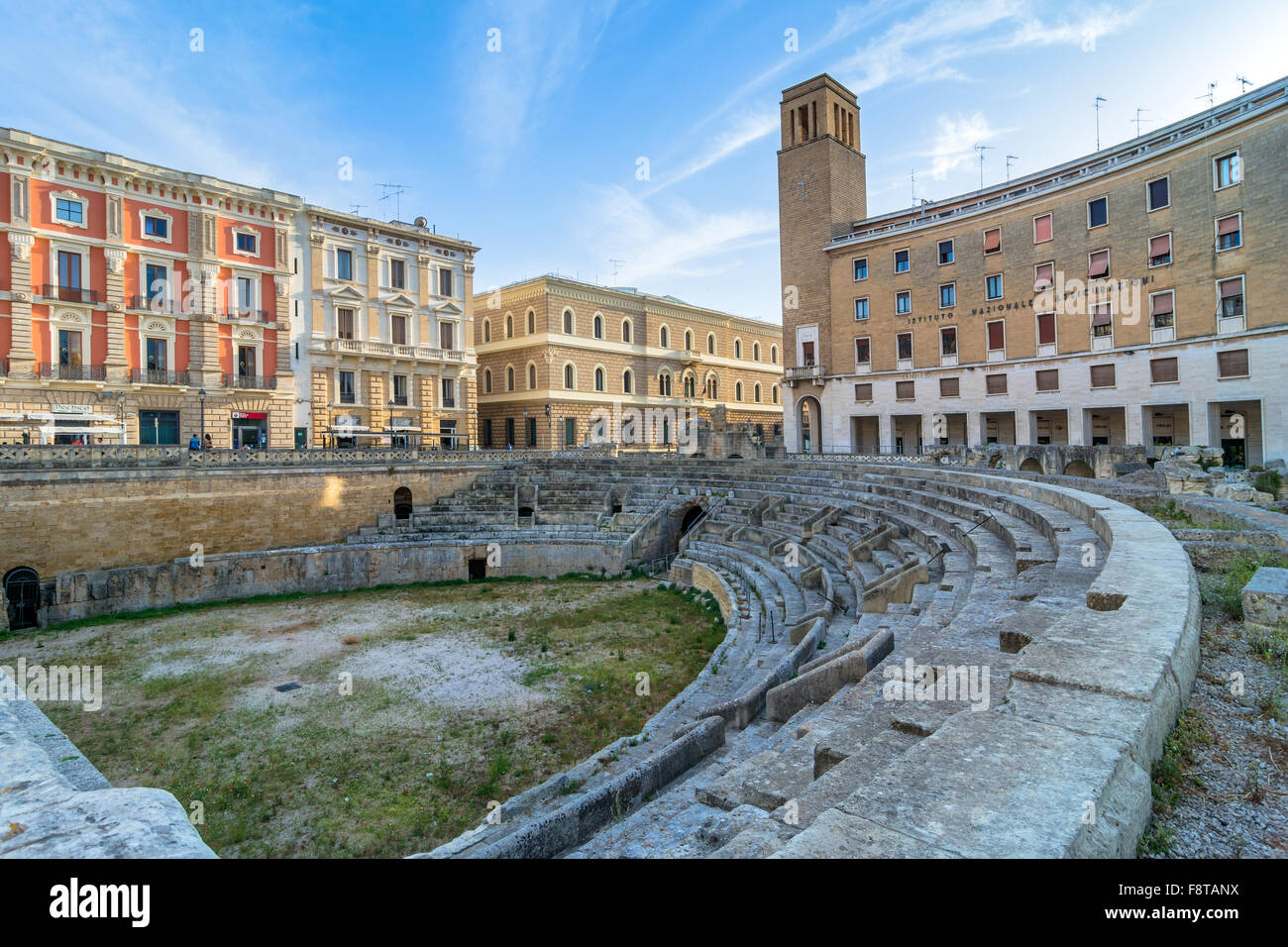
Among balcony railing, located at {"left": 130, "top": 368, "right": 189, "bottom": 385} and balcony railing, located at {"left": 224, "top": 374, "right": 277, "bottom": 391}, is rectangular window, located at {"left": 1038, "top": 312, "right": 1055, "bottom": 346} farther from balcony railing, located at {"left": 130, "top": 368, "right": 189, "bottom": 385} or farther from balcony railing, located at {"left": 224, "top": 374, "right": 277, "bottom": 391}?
balcony railing, located at {"left": 130, "top": 368, "right": 189, "bottom": 385}

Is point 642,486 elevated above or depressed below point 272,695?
above

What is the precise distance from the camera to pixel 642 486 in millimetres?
25594

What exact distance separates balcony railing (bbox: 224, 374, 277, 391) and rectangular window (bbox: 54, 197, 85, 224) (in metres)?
7.90

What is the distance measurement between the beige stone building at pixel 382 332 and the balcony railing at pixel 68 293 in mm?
8047

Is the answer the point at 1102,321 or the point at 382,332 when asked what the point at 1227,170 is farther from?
the point at 382,332

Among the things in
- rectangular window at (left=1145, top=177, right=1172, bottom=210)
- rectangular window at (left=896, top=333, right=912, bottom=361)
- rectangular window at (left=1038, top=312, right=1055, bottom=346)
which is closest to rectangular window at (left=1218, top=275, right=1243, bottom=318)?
rectangular window at (left=1145, top=177, right=1172, bottom=210)

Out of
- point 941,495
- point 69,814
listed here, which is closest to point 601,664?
point 941,495

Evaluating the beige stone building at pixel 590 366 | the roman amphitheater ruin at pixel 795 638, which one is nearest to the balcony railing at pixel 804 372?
the beige stone building at pixel 590 366

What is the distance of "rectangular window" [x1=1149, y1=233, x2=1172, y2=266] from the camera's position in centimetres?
2811

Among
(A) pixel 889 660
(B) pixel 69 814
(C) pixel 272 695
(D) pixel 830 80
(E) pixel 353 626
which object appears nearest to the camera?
(B) pixel 69 814

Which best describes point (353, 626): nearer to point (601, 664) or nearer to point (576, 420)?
point (601, 664)

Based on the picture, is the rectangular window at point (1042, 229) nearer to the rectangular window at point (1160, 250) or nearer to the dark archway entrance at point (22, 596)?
the rectangular window at point (1160, 250)
